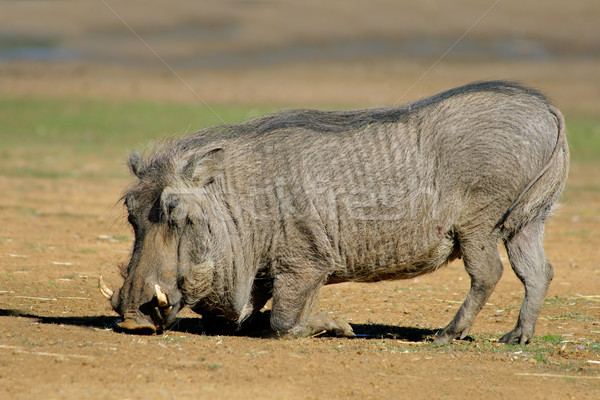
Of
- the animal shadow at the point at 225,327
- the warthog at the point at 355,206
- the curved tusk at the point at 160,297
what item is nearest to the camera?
the curved tusk at the point at 160,297

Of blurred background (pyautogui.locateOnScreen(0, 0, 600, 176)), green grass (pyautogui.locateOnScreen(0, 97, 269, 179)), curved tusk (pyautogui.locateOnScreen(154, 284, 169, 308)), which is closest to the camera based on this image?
curved tusk (pyautogui.locateOnScreen(154, 284, 169, 308))

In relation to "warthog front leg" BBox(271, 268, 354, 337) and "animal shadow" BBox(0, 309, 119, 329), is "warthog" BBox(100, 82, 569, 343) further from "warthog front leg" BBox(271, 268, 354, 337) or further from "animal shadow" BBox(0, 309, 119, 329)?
A: "animal shadow" BBox(0, 309, 119, 329)

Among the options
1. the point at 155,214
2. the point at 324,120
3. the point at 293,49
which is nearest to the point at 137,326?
the point at 155,214

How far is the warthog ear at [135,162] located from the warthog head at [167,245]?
11 cm

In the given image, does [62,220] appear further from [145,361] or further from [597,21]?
[597,21]

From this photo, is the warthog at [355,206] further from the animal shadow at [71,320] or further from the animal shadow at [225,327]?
the animal shadow at [71,320]

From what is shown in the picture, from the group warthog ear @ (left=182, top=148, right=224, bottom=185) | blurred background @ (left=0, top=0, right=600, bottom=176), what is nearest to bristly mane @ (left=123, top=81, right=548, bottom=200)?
warthog ear @ (left=182, top=148, right=224, bottom=185)

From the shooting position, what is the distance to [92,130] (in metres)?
18.7

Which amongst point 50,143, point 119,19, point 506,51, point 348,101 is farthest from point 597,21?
point 50,143

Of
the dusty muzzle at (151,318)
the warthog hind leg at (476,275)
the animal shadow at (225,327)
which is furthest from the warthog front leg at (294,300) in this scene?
the warthog hind leg at (476,275)

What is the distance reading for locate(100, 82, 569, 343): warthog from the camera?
5.38 m

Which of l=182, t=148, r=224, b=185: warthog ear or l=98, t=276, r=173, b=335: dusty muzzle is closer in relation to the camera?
l=98, t=276, r=173, b=335: dusty muzzle

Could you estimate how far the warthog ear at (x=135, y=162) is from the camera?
218 inches

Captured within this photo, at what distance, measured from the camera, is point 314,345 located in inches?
207
